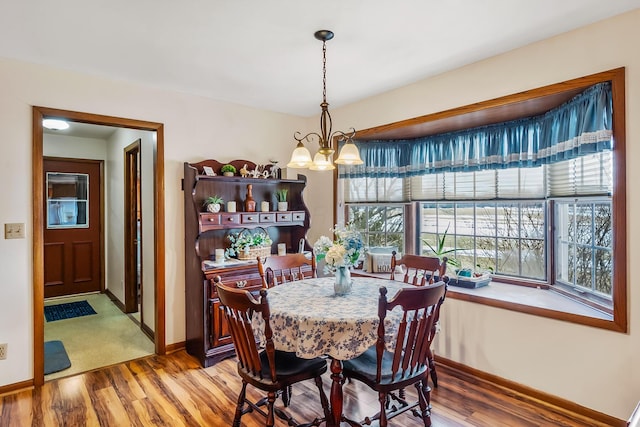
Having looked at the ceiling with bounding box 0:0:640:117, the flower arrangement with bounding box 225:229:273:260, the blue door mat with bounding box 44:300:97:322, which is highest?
the ceiling with bounding box 0:0:640:117

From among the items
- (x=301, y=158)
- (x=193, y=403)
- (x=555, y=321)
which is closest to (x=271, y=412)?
(x=193, y=403)

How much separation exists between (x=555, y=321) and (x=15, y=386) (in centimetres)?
387

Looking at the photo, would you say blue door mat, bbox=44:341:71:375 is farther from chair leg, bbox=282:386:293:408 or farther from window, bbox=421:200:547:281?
window, bbox=421:200:547:281

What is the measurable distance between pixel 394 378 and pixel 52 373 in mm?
2811

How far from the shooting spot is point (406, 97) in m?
3.34

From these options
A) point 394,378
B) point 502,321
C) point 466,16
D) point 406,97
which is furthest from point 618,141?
point 394,378

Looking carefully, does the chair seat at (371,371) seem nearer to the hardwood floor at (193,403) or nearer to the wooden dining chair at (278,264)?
the hardwood floor at (193,403)

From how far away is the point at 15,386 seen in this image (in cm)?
270

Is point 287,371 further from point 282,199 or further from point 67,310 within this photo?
point 67,310

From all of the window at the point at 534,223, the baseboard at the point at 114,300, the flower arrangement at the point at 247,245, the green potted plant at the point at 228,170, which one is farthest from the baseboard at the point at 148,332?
the window at the point at 534,223

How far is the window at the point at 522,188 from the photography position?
7.58 feet

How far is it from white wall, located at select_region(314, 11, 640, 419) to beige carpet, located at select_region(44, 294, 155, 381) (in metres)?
2.88

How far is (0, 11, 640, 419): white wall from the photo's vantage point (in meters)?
2.20

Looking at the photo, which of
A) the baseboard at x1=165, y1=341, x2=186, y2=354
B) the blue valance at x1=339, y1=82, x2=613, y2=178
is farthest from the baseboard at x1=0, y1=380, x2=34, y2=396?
the blue valance at x1=339, y1=82, x2=613, y2=178
